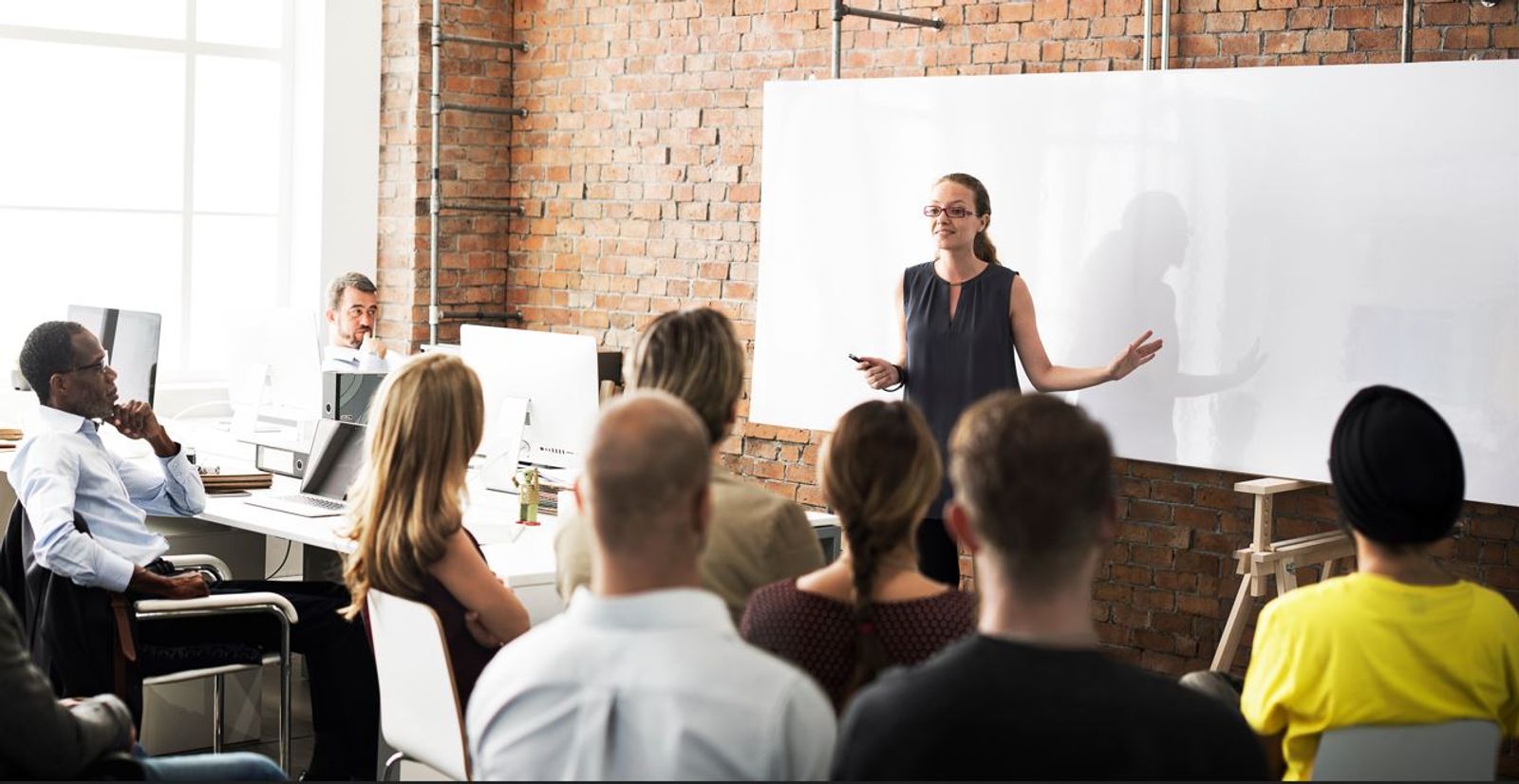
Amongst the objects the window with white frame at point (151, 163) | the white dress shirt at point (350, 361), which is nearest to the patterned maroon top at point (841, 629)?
the white dress shirt at point (350, 361)

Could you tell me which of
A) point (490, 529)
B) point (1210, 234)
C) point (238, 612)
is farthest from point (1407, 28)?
point (238, 612)

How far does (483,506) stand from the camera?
15.4ft

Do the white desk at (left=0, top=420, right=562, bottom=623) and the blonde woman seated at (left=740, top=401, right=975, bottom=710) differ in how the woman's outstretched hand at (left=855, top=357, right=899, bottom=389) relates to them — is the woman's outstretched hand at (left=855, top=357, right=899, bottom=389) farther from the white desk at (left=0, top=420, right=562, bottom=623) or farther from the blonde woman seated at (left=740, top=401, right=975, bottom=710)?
the blonde woman seated at (left=740, top=401, right=975, bottom=710)

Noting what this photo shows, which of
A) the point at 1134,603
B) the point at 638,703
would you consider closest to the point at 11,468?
the point at 638,703

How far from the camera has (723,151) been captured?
267 inches

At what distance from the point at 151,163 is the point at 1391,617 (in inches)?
249

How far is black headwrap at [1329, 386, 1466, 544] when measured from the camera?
219 cm

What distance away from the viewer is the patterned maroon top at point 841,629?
2.30 meters

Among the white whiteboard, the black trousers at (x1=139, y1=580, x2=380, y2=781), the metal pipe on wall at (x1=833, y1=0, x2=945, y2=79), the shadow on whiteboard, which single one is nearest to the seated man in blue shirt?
the black trousers at (x1=139, y1=580, x2=380, y2=781)

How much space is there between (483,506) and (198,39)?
366 centimetres

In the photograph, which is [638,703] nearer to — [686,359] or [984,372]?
[686,359]

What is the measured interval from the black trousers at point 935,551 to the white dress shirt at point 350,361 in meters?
2.46

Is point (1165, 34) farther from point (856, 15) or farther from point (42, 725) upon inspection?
point (42, 725)

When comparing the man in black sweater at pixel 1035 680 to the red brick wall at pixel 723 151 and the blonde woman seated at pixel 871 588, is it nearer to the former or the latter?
the blonde woman seated at pixel 871 588
